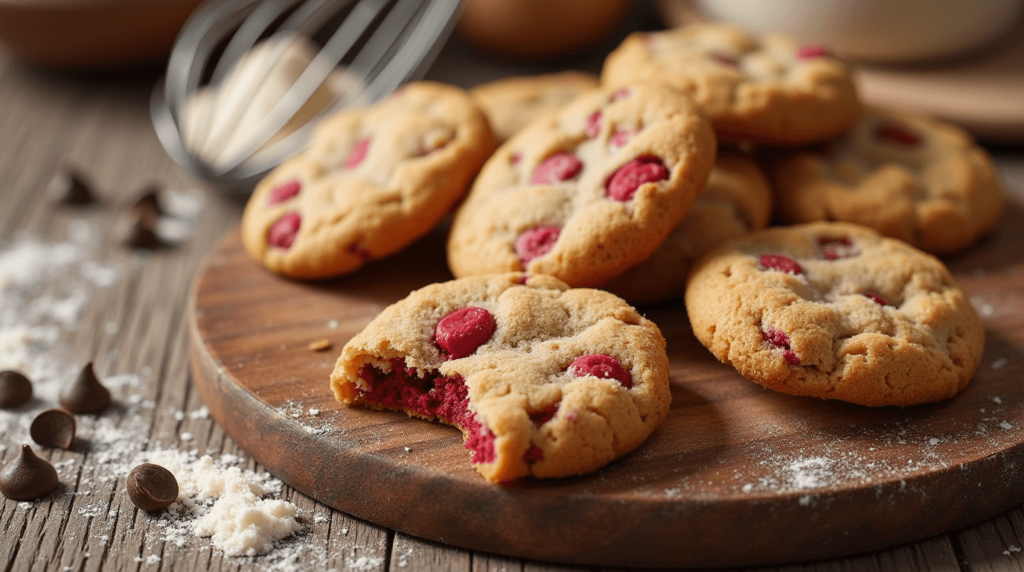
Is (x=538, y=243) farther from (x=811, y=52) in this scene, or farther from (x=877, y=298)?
(x=811, y=52)

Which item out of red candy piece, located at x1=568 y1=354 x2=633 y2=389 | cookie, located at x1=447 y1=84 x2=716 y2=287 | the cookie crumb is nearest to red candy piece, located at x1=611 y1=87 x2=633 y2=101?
cookie, located at x1=447 y1=84 x2=716 y2=287

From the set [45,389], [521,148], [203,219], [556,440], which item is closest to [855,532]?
[556,440]

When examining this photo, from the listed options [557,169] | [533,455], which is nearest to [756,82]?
[557,169]

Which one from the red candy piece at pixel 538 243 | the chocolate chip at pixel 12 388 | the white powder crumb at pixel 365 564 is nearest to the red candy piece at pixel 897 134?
the red candy piece at pixel 538 243

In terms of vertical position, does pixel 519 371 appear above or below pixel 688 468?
above

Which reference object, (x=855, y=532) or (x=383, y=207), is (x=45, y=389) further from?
(x=855, y=532)

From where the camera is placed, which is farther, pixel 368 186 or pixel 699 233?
pixel 368 186

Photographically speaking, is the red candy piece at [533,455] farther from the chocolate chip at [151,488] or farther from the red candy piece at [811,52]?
the red candy piece at [811,52]
